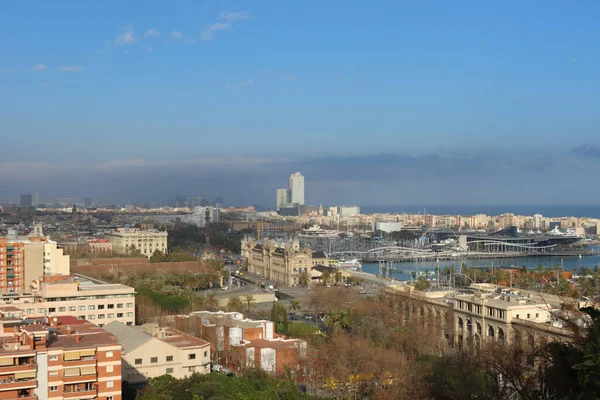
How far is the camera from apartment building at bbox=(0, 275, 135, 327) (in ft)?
80.5

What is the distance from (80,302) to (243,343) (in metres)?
6.45

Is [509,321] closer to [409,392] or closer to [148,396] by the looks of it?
[409,392]

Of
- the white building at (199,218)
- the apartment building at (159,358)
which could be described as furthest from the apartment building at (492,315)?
the white building at (199,218)

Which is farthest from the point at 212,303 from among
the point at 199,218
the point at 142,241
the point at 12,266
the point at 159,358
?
the point at 199,218

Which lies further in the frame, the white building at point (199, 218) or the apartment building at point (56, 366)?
the white building at point (199, 218)

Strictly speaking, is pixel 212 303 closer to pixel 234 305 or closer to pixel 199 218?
pixel 234 305

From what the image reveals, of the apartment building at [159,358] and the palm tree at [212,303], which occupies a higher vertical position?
the apartment building at [159,358]

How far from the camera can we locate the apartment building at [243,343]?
2056 centimetres

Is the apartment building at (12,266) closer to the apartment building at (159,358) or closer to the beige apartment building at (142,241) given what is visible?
the apartment building at (159,358)

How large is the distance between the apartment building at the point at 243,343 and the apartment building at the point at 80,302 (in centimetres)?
215

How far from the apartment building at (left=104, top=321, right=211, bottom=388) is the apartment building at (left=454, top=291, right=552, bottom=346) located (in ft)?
28.6

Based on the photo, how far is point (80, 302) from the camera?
24.9 meters

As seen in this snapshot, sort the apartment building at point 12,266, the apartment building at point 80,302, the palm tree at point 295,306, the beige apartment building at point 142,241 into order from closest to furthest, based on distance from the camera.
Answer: the apartment building at point 80,302 → the apartment building at point 12,266 → the palm tree at point 295,306 → the beige apartment building at point 142,241

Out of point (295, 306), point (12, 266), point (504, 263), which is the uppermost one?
point (12, 266)
